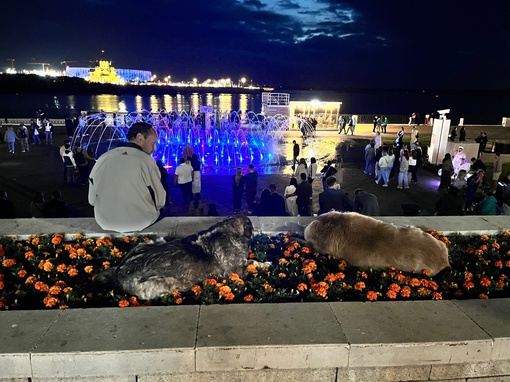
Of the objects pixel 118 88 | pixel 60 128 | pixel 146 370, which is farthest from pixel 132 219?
pixel 118 88

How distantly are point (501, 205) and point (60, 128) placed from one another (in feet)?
109

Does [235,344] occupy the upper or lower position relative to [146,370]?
upper

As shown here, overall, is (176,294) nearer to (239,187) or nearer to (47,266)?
(47,266)

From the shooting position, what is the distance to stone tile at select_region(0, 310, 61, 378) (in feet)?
10.2

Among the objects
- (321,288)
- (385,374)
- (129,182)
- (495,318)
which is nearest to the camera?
(385,374)

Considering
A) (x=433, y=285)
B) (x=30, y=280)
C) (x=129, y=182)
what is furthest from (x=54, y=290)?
(x=433, y=285)

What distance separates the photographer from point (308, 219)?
266 inches

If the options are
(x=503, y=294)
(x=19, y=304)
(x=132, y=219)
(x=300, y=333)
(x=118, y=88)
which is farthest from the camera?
(x=118, y=88)

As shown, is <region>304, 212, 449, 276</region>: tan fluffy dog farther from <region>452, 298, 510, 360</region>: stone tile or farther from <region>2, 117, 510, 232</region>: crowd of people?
<region>2, 117, 510, 232</region>: crowd of people

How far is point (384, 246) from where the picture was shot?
16.4 feet

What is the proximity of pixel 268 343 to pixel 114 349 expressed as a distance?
4.03ft

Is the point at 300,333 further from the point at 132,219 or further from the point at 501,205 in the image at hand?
the point at 501,205

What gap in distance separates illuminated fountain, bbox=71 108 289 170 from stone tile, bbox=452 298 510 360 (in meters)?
15.3

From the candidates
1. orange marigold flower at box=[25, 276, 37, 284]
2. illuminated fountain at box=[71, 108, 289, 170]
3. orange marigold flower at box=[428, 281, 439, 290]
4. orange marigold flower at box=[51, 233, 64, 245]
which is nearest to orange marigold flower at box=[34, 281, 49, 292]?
orange marigold flower at box=[25, 276, 37, 284]
